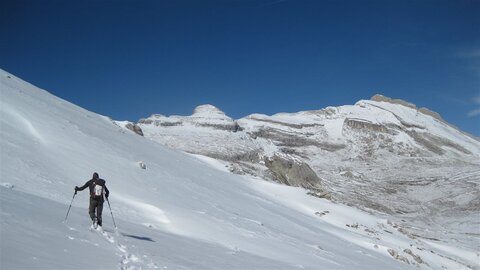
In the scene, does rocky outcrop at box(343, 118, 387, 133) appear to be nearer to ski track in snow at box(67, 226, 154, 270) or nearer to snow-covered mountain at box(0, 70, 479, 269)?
snow-covered mountain at box(0, 70, 479, 269)

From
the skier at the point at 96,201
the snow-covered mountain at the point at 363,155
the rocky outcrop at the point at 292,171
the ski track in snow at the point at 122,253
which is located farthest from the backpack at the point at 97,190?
the rocky outcrop at the point at 292,171

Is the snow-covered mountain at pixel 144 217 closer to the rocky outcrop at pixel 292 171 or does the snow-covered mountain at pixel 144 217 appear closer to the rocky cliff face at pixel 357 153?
the rocky cliff face at pixel 357 153

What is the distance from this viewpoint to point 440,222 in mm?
63062

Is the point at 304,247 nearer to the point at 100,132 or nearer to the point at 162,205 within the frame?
the point at 162,205

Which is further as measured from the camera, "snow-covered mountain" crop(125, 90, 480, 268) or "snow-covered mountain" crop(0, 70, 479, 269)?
"snow-covered mountain" crop(125, 90, 480, 268)

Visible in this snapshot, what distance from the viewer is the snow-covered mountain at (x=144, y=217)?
32.9 feet

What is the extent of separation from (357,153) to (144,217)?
11643 centimetres

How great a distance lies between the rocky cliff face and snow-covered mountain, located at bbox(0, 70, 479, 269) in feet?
54.3

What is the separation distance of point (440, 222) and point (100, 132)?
51074mm

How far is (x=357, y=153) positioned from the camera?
127750mm

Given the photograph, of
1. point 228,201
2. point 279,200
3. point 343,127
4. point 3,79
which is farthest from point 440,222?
point 343,127

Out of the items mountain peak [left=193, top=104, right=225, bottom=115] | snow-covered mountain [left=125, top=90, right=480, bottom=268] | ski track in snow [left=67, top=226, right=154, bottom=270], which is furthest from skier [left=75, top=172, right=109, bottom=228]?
mountain peak [left=193, top=104, right=225, bottom=115]

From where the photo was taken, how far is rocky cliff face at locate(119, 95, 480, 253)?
219 feet

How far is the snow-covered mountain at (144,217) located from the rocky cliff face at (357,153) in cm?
1655
